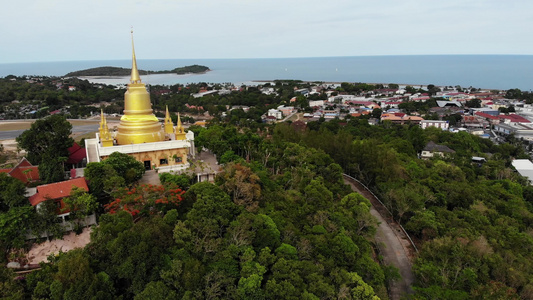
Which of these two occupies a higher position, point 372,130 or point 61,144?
point 61,144

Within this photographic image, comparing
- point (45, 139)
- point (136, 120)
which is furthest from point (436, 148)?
point (45, 139)

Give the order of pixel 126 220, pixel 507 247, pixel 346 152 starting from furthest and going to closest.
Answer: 1. pixel 346 152
2. pixel 507 247
3. pixel 126 220

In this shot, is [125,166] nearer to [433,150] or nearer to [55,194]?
[55,194]

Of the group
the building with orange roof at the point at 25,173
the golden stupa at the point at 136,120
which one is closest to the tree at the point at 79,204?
the building with orange roof at the point at 25,173

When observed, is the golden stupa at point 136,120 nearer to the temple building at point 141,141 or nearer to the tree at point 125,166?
the temple building at point 141,141

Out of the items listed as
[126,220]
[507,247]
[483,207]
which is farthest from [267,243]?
[483,207]

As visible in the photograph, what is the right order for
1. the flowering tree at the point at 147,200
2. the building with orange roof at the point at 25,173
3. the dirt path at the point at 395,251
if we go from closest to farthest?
the flowering tree at the point at 147,200 → the dirt path at the point at 395,251 → the building with orange roof at the point at 25,173

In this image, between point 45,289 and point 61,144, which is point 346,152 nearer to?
point 61,144
